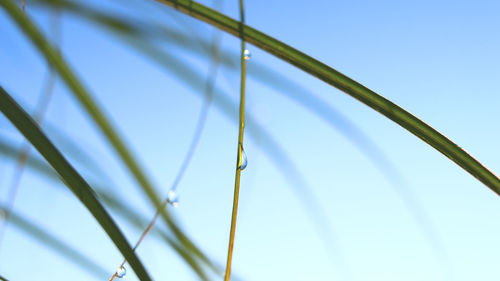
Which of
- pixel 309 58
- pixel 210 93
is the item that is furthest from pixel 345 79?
pixel 210 93

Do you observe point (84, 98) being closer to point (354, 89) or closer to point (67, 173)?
point (67, 173)

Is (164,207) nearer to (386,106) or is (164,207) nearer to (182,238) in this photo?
(182,238)

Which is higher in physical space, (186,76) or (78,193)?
(186,76)

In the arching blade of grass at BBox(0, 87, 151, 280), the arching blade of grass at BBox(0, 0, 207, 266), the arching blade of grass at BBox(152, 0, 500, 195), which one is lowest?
the arching blade of grass at BBox(0, 87, 151, 280)

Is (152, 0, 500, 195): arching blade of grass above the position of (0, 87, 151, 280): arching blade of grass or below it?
above

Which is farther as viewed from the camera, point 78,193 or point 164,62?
point 164,62
